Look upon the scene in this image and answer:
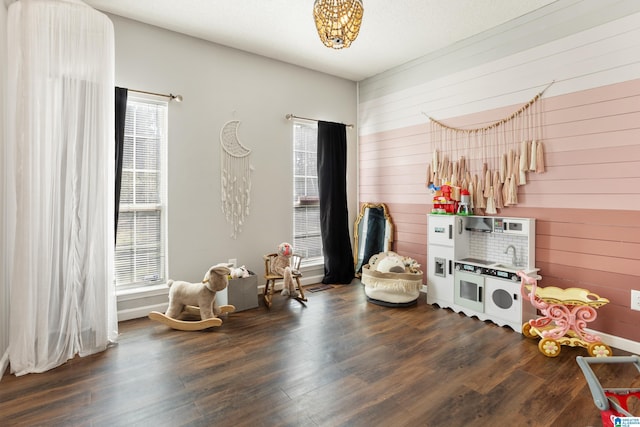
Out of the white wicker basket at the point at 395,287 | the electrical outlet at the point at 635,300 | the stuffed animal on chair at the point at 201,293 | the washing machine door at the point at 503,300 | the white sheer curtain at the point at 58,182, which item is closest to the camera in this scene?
the white sheer curtain at the point at 58,182

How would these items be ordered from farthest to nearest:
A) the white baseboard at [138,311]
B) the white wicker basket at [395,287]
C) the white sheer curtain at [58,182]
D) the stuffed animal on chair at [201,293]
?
the white wicker basket at [395,287] < the white baseboard at [138,311] < the stuffed animal on chair at [201,293] < the white sheer curtain at [58,182]

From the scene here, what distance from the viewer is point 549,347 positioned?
2.46 m

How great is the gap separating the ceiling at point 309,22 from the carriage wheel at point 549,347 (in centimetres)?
279

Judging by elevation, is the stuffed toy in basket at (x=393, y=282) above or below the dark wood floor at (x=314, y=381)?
above

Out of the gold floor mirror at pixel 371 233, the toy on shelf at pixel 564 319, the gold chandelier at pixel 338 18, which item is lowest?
the toy on shelf at pixel 564 319

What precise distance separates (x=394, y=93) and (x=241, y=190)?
7.68 ft

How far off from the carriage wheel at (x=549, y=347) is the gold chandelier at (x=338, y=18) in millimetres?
2544

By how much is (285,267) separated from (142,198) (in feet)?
5.34

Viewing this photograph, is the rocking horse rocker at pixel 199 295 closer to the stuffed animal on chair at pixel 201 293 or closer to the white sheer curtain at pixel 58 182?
the stuffed animal on chair at pixel 201 293

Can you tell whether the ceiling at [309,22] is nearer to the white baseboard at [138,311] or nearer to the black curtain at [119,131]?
the black curtain at [119,131]

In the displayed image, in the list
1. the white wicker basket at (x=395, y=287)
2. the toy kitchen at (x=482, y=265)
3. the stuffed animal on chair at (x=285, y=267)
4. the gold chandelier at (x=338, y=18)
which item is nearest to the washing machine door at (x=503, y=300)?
the toy kitchen at (x=482, y=265)

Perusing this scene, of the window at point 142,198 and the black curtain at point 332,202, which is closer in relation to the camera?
the window at point 142,198

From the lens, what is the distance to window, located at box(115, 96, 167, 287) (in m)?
3.25

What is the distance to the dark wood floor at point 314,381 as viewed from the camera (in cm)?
180
